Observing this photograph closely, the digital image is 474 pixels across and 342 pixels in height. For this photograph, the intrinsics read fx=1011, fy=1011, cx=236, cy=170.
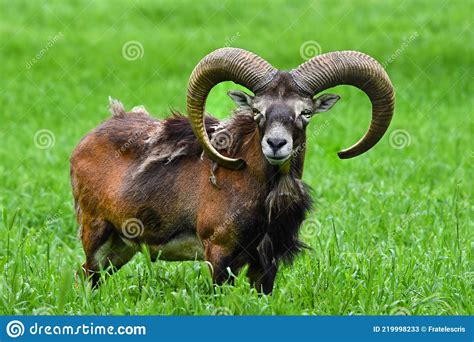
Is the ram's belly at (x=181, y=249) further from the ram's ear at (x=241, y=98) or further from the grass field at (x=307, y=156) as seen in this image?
the ram's ear at (x=241, y=98)

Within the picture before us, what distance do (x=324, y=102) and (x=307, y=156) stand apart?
775cm

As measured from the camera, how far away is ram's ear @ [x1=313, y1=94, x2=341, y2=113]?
808 centimetres

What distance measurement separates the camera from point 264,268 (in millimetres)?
8070

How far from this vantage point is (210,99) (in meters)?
13.8

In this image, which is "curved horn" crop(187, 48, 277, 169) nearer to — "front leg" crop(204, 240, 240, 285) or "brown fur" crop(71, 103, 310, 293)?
"brown fur" crop(71, 103, 310, 293)

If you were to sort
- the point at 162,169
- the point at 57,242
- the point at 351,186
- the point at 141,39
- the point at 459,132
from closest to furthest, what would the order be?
1. the point at 162,169
2. the point at 57,242
3. the point at 351,186
4. the point at 459,132
5. the point at 141,39

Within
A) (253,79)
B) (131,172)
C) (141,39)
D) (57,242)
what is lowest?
(57,242)

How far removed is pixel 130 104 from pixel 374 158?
A: 7.17 m

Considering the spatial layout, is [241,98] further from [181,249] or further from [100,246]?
[100,246]

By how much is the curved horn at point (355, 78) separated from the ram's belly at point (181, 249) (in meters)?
1.43

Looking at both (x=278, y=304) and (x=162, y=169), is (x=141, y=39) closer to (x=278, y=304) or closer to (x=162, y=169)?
(x=162, y=169)

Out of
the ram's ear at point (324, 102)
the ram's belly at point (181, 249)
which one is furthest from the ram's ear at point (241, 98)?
the ram's belly at point (181, 249)

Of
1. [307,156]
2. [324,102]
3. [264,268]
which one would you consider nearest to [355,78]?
[324,102]

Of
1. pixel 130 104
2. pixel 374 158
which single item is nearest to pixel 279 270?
pixel 374 158
